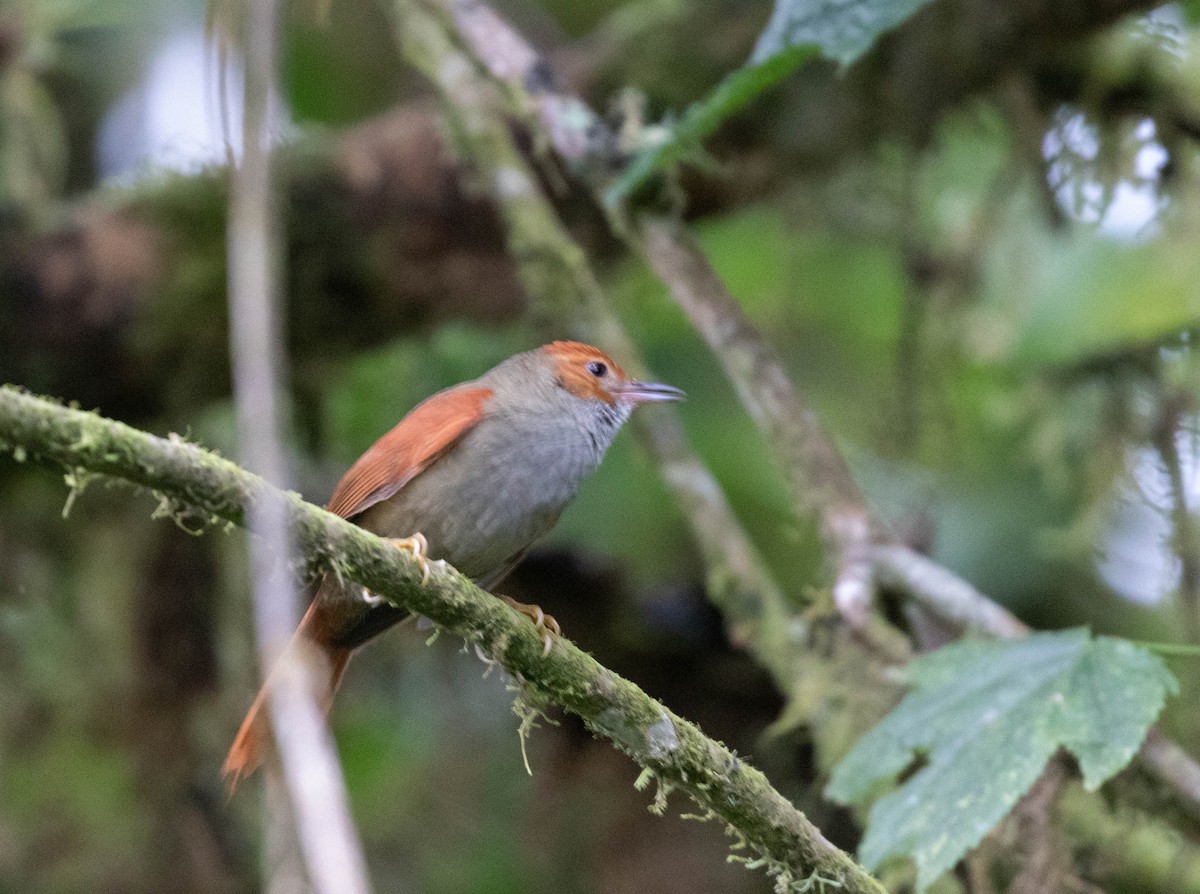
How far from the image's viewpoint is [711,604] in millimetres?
5195

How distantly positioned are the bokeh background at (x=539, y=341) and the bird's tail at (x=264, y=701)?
149cm

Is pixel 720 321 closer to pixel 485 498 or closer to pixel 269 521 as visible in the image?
pixel 485 498

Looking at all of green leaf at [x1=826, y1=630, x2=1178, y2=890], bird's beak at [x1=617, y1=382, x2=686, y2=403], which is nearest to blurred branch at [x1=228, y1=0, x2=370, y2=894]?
green leaf at [x1=826, y1=630, x2=1178, y2=890]

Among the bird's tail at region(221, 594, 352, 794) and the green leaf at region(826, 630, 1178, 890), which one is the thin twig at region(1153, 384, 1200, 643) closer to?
the green leaf at region(826, 630, 1178, 890)

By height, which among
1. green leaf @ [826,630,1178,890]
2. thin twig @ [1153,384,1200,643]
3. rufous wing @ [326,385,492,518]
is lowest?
thin twig @ [1153,384,1200,643]

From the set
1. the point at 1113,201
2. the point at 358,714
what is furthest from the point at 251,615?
the point at 1113,201

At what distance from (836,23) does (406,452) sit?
1.54 metres

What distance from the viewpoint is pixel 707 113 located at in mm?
3602

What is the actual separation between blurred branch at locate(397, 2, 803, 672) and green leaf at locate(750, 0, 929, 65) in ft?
3.59

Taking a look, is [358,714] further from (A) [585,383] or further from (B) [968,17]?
(B) [968,17]

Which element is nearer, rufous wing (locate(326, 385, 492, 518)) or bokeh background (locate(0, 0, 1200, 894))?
rufous wing (locate(326, 385, 492, 518))

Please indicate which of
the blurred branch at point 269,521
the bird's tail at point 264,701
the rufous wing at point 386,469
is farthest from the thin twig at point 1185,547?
the blurred branch at point 269,521

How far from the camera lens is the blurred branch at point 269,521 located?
1294 millimetres

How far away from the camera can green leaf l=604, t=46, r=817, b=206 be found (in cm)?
345
